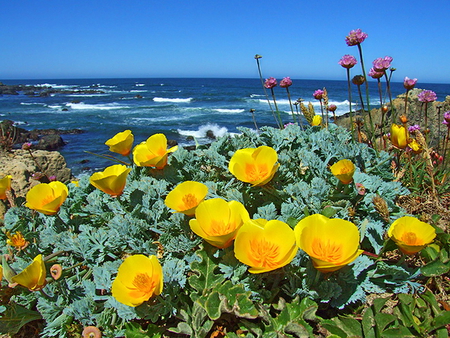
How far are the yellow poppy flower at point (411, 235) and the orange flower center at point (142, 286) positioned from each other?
99 cm

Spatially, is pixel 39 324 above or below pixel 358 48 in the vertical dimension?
below

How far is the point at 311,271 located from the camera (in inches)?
51.9

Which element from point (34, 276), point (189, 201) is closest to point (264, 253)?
point (189, 201)

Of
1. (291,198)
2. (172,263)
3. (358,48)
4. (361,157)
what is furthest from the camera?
(358,48)

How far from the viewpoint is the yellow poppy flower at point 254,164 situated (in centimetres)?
152

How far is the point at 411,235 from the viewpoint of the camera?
1.28 meters

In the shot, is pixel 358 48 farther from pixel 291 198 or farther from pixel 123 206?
pixel 123 206

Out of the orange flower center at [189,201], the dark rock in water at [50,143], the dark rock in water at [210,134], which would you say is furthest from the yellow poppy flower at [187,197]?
the dark rock in water at [210,134]

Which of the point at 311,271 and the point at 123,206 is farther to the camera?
the point at 123,206

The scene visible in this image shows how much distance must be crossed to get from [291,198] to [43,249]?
1470 millimetres

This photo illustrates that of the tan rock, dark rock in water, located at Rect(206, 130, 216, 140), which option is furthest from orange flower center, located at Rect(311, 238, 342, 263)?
dark rock in water, located at Rect(206, 130, 216, 140)

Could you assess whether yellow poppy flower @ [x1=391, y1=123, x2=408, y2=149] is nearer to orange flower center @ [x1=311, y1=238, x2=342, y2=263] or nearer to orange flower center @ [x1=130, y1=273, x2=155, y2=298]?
orange flower center @ [x1=311, y1=238, x2=342, y2=263]

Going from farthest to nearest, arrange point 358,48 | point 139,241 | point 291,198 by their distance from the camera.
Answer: point 358,48, point 291,198, point 139,241

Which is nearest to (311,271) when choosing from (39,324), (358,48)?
(39,324)
